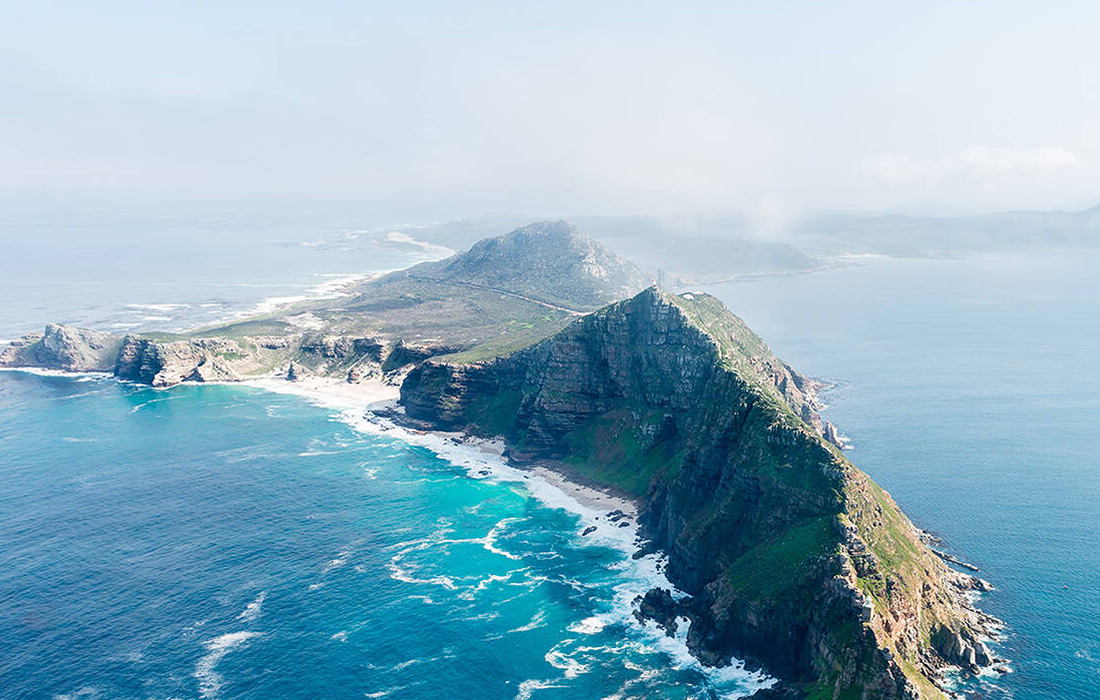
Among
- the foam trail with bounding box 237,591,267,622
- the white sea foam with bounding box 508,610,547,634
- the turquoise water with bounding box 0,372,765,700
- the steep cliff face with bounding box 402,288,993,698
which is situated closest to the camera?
the steep cliff face with bounding box 402,288,993,698

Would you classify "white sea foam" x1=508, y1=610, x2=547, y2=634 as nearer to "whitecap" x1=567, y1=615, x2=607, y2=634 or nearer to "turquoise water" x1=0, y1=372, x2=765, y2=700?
"turquoise water" x1=0, y1=372, x2=765, y2=700

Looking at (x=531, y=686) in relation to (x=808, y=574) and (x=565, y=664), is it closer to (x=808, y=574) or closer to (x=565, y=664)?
(x=565, y=664)

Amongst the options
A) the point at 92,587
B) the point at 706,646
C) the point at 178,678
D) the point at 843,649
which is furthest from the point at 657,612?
the point at 92,587

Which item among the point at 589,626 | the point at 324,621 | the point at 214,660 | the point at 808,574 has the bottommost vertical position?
the point at 214,660

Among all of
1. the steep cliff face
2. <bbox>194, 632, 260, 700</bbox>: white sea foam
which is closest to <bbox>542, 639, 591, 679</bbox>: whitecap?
the steep cliff face

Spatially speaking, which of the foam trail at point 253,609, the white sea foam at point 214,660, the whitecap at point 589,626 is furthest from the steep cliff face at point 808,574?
the foam trail at point 253,609

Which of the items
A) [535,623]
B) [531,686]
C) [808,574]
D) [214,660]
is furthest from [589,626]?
[214,660]

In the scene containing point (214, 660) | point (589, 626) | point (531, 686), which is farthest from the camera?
point (589, 626)

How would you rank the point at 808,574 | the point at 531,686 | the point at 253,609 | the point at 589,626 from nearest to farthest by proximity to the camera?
the point at 531,686 → the point at 808,574 → the point at 589,626 → the point at 253,609

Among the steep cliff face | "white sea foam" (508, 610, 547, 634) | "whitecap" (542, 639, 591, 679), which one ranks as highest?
the steep cliff face

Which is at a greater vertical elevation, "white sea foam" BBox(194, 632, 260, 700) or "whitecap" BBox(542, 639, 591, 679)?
"whitecap" BBox(542, 639, 591, 679)
